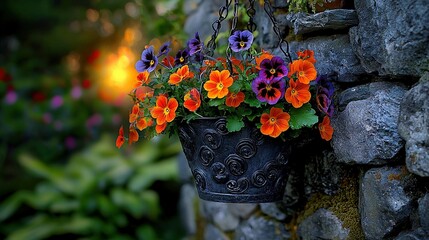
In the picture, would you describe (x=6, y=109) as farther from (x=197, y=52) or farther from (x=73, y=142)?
(x=197, y=52)

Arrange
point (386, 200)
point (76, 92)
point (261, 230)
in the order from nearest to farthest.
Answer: point (386, 200)
point (261, 230)
point (76, 92)

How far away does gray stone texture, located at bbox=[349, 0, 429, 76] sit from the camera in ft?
4.14

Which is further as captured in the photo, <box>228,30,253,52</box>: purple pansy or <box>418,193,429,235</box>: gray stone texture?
<box>228,30,253,52</box>: purple pansy

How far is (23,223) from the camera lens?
3855 millimetres

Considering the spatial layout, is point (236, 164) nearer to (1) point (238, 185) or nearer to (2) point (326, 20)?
(1) point (238, 185)

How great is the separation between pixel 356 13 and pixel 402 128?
13.5 inches

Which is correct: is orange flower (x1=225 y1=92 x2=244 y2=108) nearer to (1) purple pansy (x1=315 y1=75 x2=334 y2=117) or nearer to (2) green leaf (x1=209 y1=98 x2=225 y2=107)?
(2) green leaf (x1=209 y1=98 x2=225 y2=107)

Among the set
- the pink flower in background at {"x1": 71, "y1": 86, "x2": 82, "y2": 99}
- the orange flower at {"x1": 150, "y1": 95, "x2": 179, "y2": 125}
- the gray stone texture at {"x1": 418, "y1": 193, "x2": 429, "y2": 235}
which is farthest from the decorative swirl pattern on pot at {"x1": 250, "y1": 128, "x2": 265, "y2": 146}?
the pink flower in background at {"x1": 71, "y1": 86, "x2": 82, "y2": 99}

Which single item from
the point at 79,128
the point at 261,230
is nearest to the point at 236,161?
the point at 261,230

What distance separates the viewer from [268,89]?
1422 millimetres

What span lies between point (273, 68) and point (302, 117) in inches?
5.8

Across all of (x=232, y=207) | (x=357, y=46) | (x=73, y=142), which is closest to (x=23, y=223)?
(x=73, y=142)

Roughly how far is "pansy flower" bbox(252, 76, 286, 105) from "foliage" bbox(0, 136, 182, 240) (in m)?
2.36

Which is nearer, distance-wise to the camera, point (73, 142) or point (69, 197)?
point (69, 197)
